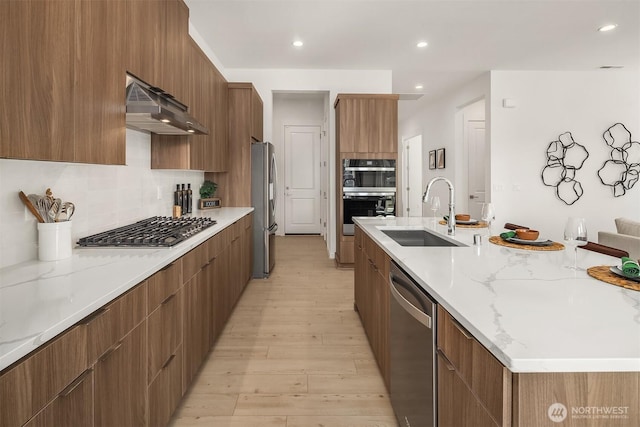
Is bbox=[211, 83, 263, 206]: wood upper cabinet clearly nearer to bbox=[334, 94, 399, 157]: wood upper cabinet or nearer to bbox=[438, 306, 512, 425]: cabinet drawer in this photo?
bbox=[334, 94, 399, 157]: wood upper cabinet

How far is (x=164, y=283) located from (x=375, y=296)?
127 centimetres

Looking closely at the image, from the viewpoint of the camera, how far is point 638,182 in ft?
18.5

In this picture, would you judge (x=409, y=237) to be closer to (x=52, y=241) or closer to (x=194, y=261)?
(x=194, y=261)

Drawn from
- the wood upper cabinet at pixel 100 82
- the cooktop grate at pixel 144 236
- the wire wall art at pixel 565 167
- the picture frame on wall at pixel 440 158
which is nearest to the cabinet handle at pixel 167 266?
the cooktop grate at pixel 144 236

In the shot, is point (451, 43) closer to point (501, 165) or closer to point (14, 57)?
point (501, 165)

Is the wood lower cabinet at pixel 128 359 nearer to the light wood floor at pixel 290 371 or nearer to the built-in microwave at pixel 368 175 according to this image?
the light wood floor at pixel 290 371

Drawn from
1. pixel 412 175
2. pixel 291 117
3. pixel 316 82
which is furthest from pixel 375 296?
pixel 412 175

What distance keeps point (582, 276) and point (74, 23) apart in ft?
6.91

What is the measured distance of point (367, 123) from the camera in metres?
5.06

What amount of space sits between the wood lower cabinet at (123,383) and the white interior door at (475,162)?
636 cm

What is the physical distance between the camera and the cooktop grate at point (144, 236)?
1.83 metres

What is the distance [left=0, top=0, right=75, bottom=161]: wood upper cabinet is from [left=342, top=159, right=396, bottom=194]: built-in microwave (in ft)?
12.9

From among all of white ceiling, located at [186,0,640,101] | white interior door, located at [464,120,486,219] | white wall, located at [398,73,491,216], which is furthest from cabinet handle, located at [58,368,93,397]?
white interior door, located at [464,120,486,219]

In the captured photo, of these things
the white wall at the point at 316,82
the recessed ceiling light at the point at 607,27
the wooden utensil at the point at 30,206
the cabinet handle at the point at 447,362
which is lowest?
the cabinet handle at the point at 447,362
